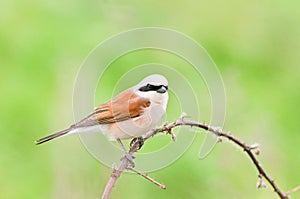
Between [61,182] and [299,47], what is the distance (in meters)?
2.91

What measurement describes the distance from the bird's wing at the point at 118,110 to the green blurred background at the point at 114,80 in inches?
30.0

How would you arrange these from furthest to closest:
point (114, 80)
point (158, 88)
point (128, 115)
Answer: point (114, 80), point (128, 115), point (158, 88)

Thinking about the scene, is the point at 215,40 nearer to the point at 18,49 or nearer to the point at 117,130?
the point at 18,49

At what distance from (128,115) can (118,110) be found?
0.06 m

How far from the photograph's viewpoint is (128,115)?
268 cm

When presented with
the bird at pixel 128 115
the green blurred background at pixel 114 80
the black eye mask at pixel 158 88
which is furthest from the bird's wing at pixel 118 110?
the green blurred background at pixel 114 80

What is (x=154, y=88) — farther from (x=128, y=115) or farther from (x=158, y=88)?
(x=128, y=115)

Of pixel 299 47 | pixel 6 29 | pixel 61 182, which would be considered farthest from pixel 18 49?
pixel 299 47

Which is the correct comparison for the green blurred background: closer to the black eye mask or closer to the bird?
the bird

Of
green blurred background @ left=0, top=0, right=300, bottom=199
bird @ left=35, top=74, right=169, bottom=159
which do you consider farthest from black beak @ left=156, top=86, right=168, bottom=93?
green blurred background @ left=0, top=0, right=300, bottom=199

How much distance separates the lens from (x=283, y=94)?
5.07 meters

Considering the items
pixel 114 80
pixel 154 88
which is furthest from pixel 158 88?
pixel 114 80

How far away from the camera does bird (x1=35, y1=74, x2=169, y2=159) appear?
2.50 metres

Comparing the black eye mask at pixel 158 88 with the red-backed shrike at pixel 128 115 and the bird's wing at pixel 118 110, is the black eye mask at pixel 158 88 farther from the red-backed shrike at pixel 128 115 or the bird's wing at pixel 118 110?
the bird's wing at pixel 118 110
